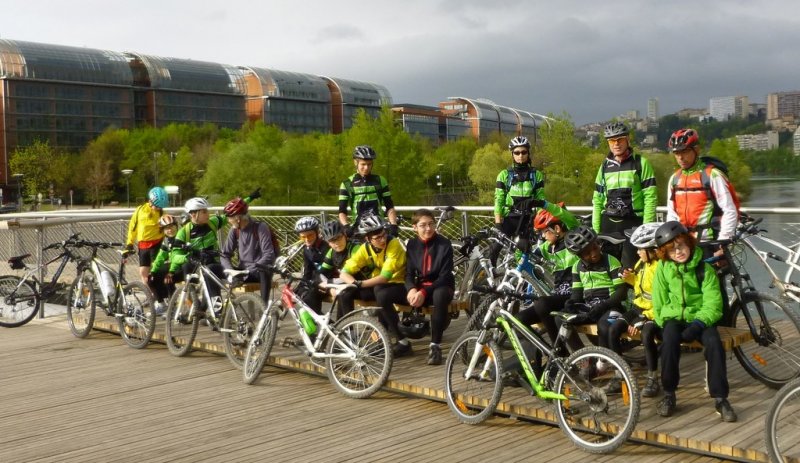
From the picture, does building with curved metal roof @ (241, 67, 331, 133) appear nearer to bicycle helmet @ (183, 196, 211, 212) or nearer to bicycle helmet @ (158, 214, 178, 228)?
bicycle helmet @ (158, 214, 178, 228)

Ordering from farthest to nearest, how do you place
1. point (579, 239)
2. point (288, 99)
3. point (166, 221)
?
point (288, 99) → point (166, 221) → point (579, 239)

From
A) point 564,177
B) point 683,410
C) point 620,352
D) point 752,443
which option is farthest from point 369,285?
point 564,177

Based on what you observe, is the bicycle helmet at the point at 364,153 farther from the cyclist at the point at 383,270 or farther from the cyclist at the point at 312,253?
the cyclist at the point at 383,270

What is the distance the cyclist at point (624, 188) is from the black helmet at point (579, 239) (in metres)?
1.14

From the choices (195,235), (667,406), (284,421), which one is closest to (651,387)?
(667,406)

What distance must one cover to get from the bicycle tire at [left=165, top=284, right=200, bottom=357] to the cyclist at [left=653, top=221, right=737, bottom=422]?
462 centimetres

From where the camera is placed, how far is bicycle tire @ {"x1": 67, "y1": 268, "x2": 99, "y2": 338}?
982 centimetres

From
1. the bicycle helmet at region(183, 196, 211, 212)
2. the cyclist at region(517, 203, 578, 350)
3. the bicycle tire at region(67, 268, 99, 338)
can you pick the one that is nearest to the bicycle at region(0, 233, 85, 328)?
the bicycle tire at region(67, 268, 99, 338)

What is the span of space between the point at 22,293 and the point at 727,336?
892cm

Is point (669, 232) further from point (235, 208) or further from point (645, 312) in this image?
point (235, 208)

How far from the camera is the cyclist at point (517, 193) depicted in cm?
823

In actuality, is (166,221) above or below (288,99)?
below

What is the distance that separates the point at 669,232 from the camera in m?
5.31

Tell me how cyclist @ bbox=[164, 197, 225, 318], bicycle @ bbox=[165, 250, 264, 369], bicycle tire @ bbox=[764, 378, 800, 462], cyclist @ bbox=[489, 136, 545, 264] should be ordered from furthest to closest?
1. cyclist @ bbox=[164, 197, 225, 318]
2. cyclist @ bbox=[489, 136, 545, 264]
3. bicycle @ bbox=[165, 250, 264, 369]
4. bicycle tire @ bbox=[764, 378, 800, 462]
